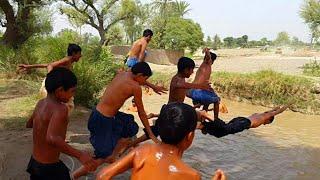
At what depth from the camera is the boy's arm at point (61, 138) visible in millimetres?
3077

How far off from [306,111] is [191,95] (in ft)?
17.5

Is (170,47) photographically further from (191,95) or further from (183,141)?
(183,141)

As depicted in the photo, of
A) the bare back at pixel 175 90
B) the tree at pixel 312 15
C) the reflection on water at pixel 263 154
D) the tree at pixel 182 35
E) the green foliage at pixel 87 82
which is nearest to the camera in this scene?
the bare back at pixel 175 90

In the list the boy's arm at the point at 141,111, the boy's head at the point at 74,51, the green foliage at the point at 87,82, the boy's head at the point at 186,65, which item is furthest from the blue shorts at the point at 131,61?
the boy's arm at the point at 141,111

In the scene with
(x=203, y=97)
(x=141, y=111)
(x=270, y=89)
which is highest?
(x=141, y=111)

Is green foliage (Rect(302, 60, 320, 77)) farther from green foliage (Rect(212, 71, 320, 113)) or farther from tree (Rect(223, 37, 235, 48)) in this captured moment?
tree (Rect(223, 37, 235, 48))

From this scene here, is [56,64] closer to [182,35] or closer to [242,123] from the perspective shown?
[242,123]

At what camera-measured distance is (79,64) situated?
9.58 meters

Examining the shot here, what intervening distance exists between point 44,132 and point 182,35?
24608 millimetres

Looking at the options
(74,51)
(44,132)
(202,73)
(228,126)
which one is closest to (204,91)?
(202,73)

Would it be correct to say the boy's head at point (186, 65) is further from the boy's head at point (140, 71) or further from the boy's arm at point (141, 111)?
the boy's arm at point (141, 111)

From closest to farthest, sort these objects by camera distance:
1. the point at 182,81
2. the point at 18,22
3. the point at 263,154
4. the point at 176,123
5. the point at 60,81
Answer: the point at 176,123 < the point at 60,81 < the point at 182,81 < the point at 263,154 < the point at 18,22

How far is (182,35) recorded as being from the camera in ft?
90.5

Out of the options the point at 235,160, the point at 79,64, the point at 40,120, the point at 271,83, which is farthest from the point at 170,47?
the point at 40,120
